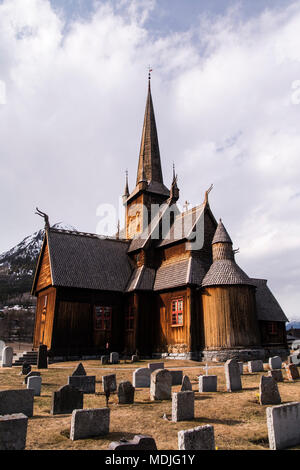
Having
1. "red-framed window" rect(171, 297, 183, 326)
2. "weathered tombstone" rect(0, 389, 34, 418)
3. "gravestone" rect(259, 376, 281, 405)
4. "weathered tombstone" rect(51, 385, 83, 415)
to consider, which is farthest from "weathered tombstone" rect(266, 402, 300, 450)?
"red-framed window" rect(171, 297, 183, 326)

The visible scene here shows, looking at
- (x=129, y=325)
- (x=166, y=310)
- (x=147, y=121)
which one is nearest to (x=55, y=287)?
(x=129, y=325)

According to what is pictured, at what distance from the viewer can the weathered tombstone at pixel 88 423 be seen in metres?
6.34

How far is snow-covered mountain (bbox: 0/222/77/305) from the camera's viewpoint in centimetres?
6788

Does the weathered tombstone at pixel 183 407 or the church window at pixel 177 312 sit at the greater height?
the church window at pixel 177 312

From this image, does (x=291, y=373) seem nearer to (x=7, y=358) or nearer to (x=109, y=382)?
(x=109, y=382)

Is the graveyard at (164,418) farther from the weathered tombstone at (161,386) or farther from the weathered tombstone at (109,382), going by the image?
the weathered tombstone at (109,382)

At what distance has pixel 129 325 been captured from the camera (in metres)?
→ 26.7

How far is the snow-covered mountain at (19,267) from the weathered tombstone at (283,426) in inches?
2645

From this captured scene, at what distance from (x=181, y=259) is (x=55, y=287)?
9.93 metres

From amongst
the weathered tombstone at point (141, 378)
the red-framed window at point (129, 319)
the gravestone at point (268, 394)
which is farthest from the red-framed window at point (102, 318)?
the gravestone at point (268, 394)

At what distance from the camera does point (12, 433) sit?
5527 mm

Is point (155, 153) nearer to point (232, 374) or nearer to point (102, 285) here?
point (102, 285)

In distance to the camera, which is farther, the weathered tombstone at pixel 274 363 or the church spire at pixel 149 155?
the church spire at pixel 149 155

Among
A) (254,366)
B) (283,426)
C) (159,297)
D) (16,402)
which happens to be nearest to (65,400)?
(16,402)
